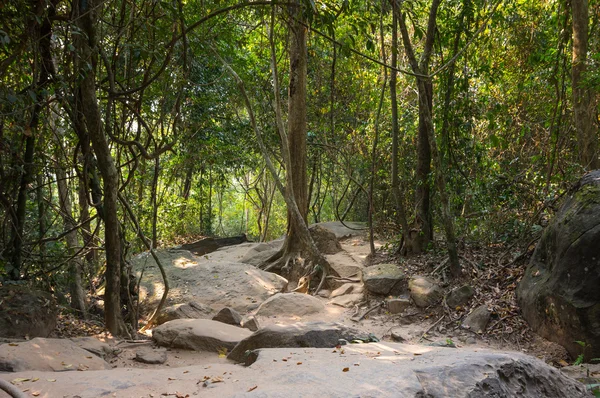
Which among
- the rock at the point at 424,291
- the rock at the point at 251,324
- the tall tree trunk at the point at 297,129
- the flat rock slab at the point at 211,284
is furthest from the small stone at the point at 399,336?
the tall tree trunk at the point at 297,129

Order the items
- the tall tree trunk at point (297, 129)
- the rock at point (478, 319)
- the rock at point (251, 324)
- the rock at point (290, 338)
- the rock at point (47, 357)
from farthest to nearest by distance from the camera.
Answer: the tall tree trunk at point (297, 129) → the rock at point (251, 324) → the rock at point (478, 319) → the rock at point (290, 338) → the rock at point (47, 357)

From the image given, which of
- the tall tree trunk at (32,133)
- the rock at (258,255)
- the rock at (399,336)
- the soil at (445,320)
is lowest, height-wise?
the rock at (399,336)

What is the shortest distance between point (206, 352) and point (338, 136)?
9421 mm

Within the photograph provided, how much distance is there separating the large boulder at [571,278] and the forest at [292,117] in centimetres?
100

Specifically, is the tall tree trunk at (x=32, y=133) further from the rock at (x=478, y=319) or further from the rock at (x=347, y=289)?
the rock at (x=478, y=319)

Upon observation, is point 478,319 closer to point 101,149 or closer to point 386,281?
point 386,281

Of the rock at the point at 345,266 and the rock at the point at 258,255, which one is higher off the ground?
the rock at the point at 258,255

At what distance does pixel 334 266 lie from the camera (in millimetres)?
8500

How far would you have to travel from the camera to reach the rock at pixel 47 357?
3205mm

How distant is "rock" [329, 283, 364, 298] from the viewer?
7.59m

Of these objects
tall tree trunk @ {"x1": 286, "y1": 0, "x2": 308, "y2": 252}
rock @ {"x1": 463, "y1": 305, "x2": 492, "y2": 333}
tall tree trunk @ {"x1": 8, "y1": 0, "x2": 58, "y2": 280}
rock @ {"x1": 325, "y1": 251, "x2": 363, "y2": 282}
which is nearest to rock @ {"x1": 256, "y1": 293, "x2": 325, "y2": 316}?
rock @ {"x1": 325, "y1": 251, "x2": 363, "y2": 282}

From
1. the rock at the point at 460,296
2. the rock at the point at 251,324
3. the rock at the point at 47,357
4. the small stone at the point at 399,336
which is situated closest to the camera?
the rock at the point at 47,357

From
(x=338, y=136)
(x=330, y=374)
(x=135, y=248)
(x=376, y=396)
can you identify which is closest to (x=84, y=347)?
(x=330, y=374)

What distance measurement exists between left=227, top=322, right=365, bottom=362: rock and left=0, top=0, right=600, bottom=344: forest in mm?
1699
